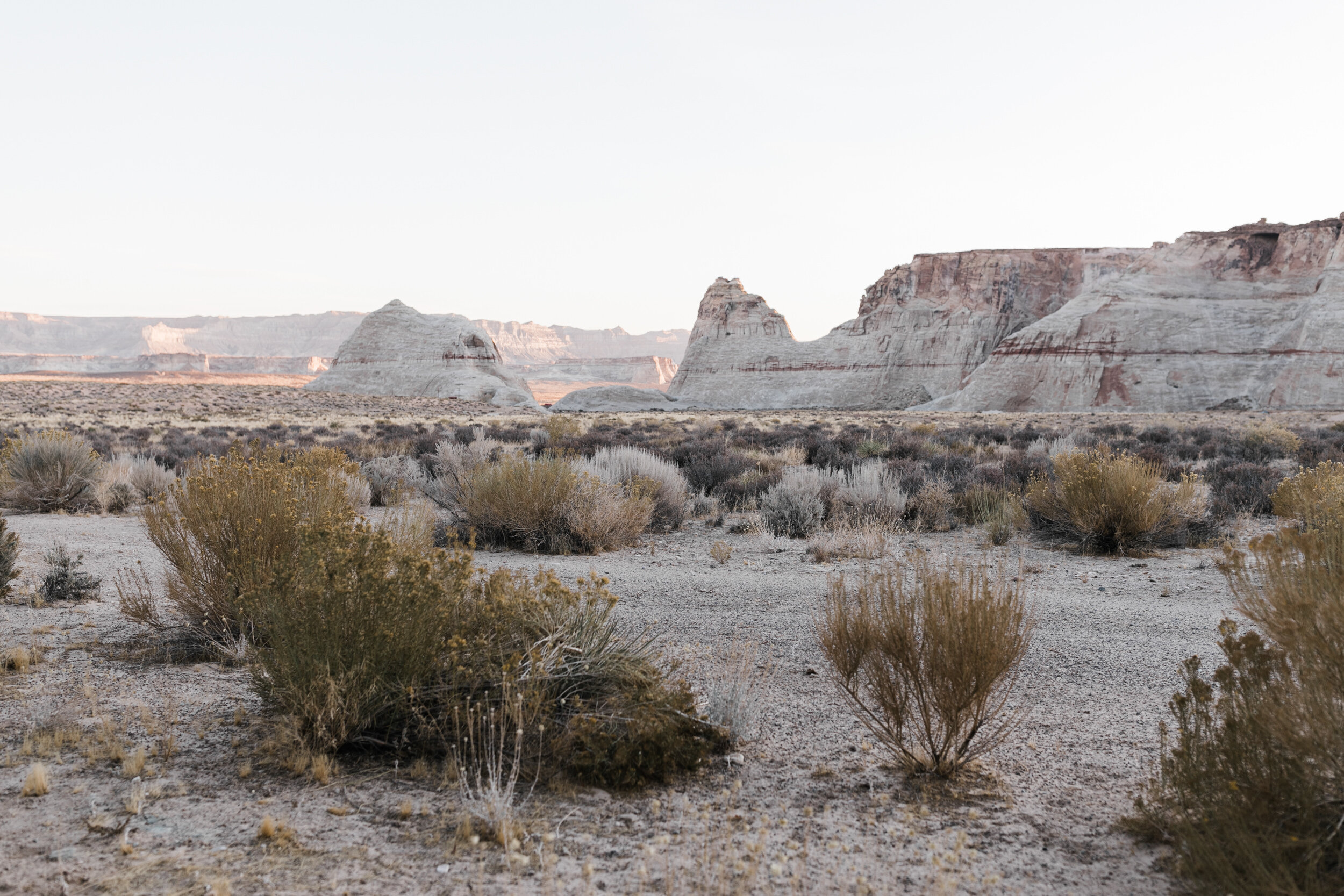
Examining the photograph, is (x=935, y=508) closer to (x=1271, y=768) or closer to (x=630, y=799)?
(x=630, y=799)

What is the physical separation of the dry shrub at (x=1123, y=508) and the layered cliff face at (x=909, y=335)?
199 feet

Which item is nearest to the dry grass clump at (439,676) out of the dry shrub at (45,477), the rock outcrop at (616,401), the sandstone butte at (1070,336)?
the dry shrub at (45,477)

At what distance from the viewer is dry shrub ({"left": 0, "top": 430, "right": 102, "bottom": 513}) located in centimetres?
1035

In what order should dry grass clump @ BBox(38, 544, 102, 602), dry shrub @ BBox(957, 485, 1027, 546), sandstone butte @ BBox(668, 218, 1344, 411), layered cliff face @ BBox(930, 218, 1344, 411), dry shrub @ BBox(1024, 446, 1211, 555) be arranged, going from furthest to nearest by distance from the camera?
1. sandstone butte @ BBox(668, 218, 1344, 411)
2. layered cliff face @ BBox(930, 218, 1344, 411)
3. dry shrub @ BBox(957, 485, 1027, 546)
4. dry shrub @ BBox(1024, 446, 1211, 555)
5. dry grass clump @ BBox(38, 544, 102, 602)

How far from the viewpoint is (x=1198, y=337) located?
5238 cm

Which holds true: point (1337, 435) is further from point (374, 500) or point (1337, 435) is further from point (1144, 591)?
point (374, 500)

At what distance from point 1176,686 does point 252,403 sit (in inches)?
1929

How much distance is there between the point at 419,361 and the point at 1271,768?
241 ft

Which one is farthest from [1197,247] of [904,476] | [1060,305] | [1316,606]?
[1316,606]

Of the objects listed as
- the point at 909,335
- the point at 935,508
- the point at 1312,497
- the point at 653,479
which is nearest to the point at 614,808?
the point at 653,479

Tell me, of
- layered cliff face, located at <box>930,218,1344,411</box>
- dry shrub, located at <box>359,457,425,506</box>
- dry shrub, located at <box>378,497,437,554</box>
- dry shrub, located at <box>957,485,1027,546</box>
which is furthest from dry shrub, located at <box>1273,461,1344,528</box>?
layered cliff face, located at <box>930,218,1344,411</box>

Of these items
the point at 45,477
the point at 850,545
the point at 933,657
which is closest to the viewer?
the point at 933,657

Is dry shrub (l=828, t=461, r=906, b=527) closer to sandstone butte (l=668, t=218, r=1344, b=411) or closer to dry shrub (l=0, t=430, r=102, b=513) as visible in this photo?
dry shrub (l=0, t=430, r=102, b=513)

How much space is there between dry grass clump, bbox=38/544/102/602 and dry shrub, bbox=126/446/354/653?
130 centimetres
